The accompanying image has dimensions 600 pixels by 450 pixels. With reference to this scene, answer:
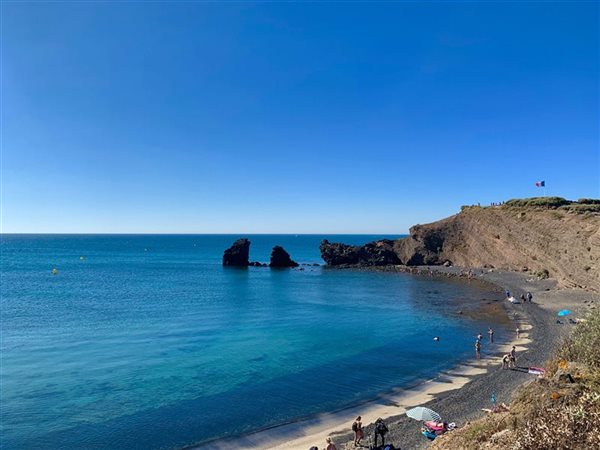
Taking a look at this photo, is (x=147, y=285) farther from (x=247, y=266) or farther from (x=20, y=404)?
(x=20, y=404)

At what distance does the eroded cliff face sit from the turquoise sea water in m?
13.0

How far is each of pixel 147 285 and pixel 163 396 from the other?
61789 mm

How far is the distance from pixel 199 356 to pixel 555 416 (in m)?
31.6

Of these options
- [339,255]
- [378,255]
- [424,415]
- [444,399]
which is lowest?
[444,399]

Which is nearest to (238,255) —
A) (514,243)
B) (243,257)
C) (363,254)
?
(243,257)

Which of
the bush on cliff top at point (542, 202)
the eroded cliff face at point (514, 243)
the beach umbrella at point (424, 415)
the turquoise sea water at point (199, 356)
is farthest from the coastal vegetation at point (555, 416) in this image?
the bush on cliff top at point (542, 202)

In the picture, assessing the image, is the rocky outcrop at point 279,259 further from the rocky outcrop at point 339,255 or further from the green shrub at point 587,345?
the green shrub at point 587,345

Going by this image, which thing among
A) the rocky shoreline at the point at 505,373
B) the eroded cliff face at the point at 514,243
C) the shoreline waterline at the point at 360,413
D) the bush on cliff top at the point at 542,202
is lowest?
the shoreline waterline at the point at 360,413

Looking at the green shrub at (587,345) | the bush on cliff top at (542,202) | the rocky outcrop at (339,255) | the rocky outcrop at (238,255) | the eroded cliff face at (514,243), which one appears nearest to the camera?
the green shrub at (587,345)

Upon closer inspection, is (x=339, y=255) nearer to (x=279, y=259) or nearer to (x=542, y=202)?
(x=279, y=259)

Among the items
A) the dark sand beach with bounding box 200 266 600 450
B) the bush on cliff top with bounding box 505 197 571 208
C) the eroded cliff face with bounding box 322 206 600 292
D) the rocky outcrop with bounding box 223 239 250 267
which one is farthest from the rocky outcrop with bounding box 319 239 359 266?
the dark sand beach with bounding box 200 266 600 450

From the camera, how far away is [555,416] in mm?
9523

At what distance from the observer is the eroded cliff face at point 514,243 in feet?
194

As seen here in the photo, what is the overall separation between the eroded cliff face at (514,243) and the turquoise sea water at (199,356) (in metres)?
13.0
